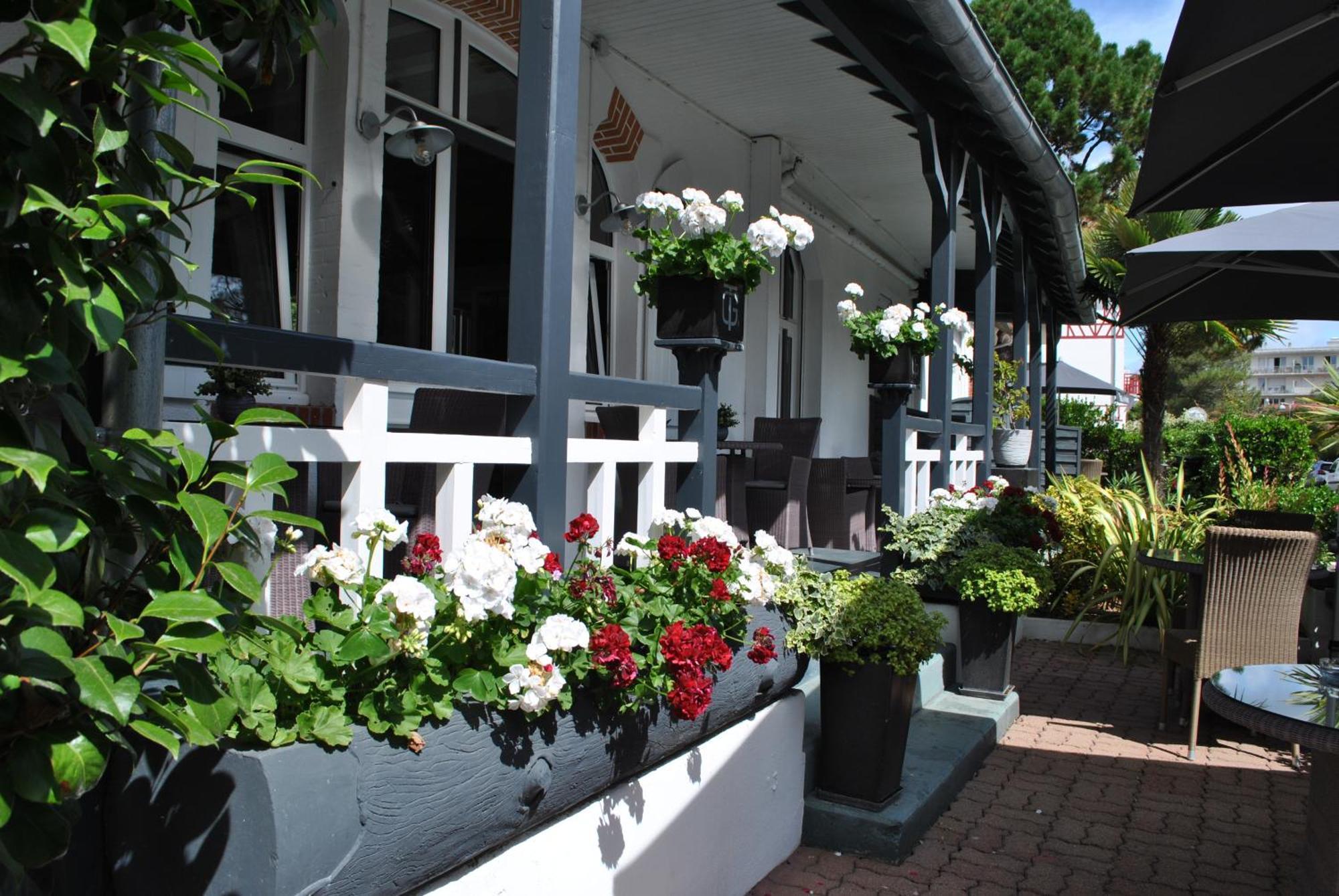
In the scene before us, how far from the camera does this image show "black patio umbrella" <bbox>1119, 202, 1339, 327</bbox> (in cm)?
454

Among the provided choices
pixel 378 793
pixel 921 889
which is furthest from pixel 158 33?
pixel 921 889

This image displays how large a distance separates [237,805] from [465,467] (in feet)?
3.54

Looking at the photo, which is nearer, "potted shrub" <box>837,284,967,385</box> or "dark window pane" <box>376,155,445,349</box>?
"potted shrub" <box>837,284,967,385</box>

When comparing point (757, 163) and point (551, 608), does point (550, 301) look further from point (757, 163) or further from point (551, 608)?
point (757, 163)

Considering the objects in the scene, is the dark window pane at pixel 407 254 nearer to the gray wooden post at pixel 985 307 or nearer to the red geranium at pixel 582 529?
the red geranium at pixel 582 529

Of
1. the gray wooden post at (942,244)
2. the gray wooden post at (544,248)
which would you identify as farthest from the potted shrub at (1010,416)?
the gray wooden post at (544,248)

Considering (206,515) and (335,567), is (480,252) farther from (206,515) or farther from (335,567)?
(206,515)

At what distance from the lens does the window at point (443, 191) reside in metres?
5.53

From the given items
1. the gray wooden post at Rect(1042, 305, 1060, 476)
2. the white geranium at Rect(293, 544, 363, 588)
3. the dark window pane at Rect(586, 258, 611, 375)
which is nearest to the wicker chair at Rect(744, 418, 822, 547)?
the dark window pane at Rect(586, 258, 611, 375)

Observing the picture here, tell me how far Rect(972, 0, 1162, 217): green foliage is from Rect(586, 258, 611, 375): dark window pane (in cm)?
1347

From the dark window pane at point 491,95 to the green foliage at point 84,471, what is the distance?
16.5 ft

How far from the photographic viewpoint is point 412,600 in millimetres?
1633

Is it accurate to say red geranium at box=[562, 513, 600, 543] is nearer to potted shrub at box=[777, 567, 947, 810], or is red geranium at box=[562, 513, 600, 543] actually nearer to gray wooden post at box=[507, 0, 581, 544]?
gray wooden post at box=[507, 0, 581, 544]

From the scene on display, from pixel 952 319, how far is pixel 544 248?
390 cm
